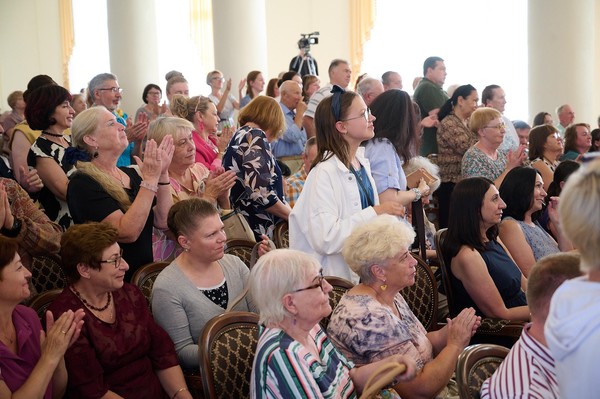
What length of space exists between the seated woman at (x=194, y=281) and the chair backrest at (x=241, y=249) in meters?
0.47

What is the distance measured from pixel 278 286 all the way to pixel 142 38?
8.96m

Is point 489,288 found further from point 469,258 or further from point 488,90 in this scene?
point 488,90

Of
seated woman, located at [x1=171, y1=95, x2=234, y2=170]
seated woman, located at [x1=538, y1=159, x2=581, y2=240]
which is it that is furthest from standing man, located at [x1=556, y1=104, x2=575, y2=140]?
seated woman, located at [x1=171, y1=95, x2=234, y2=170]

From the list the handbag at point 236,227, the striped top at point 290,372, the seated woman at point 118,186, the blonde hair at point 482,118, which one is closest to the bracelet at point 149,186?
the seated woman at point 118,186

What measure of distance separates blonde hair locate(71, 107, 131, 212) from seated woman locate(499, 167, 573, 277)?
2.05 meters

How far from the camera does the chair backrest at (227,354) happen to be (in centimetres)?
288

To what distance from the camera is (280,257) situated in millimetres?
2791

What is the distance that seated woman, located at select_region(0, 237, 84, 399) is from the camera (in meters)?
2.73

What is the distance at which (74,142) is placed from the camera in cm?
396

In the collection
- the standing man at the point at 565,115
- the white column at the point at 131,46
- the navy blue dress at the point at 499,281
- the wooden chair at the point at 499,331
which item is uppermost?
the white column at the point at 131,46

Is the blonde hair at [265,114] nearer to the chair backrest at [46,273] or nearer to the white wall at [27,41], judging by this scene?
the chair backrest at [46,273]

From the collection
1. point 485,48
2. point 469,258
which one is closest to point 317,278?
point 469,258

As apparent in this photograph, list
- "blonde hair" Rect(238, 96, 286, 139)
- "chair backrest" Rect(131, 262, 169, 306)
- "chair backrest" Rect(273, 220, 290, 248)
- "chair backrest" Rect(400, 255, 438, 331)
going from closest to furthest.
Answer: "chair backrest" Rect(131, 262, 169, 306) < "chair backrest" Rect(400, 255, 438, 331) < "chair backrest" Rect(273, 220, 290, 248) < "blonde hair" Rect(238, 96, 286, 139)

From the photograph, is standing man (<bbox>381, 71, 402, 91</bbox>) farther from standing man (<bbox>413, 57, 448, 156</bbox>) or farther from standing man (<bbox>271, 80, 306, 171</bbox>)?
standing man (<bbox>271, 80, 306, 171</bbox>)
